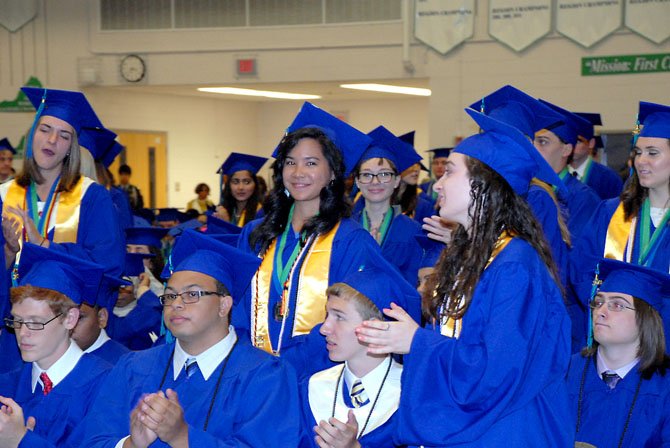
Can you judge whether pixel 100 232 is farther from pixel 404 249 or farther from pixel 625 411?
pixel 625 411

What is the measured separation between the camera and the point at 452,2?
44.3 ft

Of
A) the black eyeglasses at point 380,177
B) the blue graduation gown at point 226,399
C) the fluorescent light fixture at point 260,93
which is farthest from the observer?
the fluorescent light fixture at point 260,93

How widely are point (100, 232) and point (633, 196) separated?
9.19 ft

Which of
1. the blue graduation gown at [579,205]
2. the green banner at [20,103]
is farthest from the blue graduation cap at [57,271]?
the green banner at [20,103]

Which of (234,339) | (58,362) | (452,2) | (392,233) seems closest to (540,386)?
(234,339)

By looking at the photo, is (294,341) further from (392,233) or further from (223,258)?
(392,233)

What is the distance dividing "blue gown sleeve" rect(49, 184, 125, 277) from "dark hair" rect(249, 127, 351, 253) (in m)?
0.93

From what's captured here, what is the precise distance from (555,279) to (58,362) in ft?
7.58

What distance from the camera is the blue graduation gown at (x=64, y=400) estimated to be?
401 cm

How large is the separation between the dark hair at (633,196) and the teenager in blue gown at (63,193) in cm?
267

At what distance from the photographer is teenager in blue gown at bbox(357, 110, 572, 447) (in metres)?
2.68

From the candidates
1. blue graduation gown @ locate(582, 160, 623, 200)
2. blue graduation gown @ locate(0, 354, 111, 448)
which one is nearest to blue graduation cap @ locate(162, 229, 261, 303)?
blue graduation gown @ locate(0, 354, 111, 448)

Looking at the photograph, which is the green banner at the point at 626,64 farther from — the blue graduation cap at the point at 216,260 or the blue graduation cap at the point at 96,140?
the blue graduation cap at the point at 216,260

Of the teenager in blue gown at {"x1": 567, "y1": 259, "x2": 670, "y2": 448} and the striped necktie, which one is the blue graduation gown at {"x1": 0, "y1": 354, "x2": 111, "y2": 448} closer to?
the striped necktie
